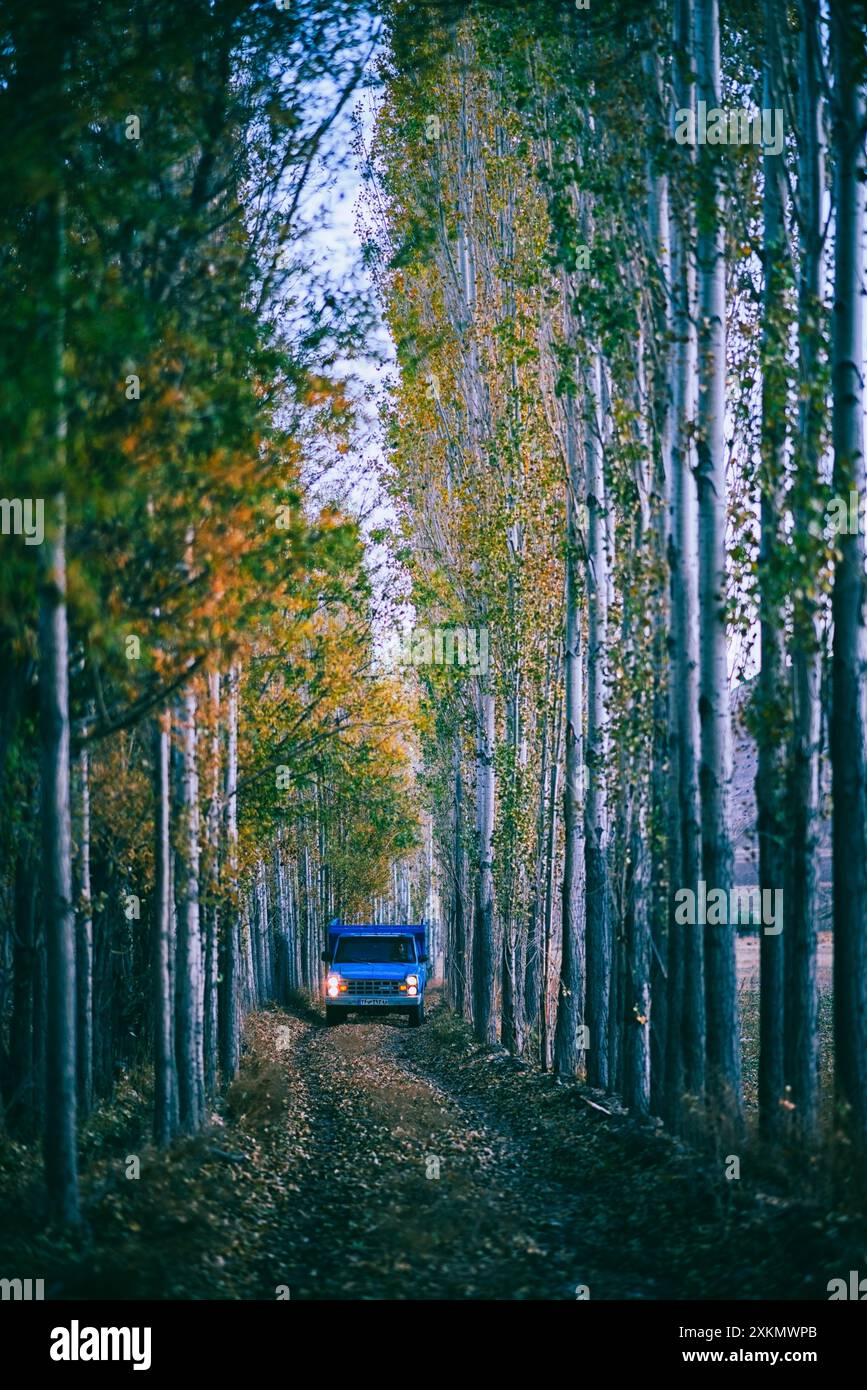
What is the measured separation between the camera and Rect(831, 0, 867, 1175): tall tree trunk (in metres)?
9.92

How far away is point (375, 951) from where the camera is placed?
3538 cm

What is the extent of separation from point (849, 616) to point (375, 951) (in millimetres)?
26527

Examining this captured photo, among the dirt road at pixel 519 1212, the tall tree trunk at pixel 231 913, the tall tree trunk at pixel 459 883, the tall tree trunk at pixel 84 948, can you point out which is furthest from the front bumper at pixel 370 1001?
the tall tree trunk at pixel 84 948

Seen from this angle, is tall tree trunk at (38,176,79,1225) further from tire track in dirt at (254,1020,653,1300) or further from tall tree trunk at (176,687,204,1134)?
tall tree trunk at (176,687,204,1134)

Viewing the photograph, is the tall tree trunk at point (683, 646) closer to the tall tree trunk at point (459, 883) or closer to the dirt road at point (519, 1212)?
the dirt road at point (519, 1212)

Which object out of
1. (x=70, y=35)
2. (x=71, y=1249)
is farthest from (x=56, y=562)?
(x=71, y=1249)

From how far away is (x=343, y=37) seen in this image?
38.9ft

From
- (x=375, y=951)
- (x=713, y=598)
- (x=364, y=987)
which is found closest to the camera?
(x=713, y=598)

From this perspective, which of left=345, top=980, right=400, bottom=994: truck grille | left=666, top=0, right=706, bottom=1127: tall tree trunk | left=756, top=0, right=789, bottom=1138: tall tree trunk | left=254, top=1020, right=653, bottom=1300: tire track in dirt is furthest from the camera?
left=345, top=980, right=400, bottom=994: truck grille

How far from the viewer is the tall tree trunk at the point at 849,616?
992 cm

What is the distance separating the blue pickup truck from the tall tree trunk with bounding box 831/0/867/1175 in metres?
25.2

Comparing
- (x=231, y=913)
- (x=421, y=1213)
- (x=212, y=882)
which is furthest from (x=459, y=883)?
(x=421, y=1213)

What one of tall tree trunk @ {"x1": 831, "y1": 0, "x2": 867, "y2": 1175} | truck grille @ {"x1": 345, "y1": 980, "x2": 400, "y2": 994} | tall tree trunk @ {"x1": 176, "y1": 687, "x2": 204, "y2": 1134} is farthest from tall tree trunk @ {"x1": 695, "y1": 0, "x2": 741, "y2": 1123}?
truck grille @ {"x1": 345, "y1": 980, "x2": 400, "y2": 994}

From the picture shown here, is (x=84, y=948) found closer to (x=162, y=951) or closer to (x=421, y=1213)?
(x=162, y=951)
